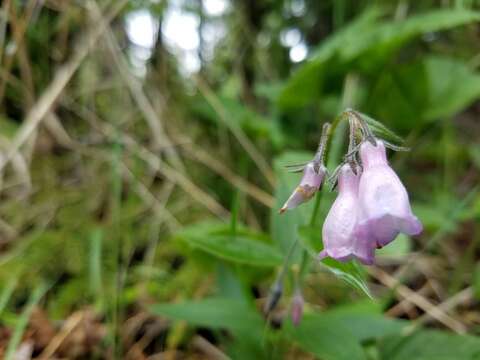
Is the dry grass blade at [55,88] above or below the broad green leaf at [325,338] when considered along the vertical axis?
above

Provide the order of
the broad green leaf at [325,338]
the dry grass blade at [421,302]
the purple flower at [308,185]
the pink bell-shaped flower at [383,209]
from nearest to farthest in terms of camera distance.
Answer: the pink bell-shaped flower at [383,209] < the purple flower at [308,185] < the broad green leaf at [325,338] < the dry grass blade at [421,302]

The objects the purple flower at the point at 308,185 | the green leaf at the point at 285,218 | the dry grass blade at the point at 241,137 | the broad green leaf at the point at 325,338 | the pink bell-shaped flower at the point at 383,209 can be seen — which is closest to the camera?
the pink bell-shaped flower at the point at 383,209

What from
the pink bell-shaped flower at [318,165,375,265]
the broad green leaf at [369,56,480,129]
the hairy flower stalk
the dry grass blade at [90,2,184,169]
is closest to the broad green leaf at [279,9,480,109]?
the broad green leaf at [369,56,480,129]

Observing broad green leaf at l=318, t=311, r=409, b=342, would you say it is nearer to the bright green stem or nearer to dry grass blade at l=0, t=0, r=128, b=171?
the bright green stem

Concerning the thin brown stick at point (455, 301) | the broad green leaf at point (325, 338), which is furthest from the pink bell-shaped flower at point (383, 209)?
the thin brown stick at point (455, 301)

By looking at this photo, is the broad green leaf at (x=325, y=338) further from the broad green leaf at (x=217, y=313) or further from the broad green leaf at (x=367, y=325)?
the broad green leaf at (x=217, y=313)

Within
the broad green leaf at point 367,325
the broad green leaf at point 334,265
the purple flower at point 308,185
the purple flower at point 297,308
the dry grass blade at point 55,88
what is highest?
the dry grass blade at point 55,88

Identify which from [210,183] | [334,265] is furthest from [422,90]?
[334,265]
